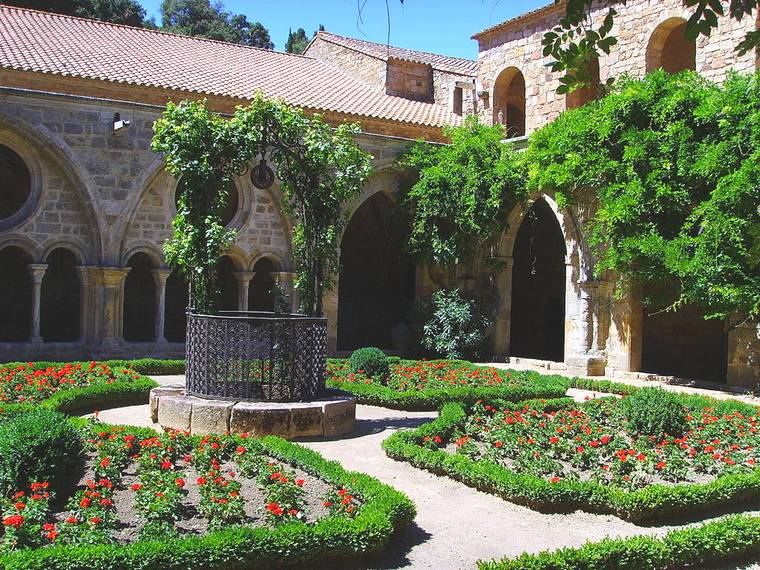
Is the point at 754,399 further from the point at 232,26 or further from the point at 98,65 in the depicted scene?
the point at 232,26

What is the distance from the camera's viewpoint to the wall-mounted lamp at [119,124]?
13148 millimetres

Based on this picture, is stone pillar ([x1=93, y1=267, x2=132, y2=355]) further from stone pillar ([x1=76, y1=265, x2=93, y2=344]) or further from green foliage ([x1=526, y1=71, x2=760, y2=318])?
green foliage ([x1=526, y1=71, x2=760, y2=318])

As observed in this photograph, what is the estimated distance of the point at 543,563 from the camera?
165 inches

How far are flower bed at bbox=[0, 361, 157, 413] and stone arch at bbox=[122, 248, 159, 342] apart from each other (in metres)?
6.62

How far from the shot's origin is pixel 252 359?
25.0 feet

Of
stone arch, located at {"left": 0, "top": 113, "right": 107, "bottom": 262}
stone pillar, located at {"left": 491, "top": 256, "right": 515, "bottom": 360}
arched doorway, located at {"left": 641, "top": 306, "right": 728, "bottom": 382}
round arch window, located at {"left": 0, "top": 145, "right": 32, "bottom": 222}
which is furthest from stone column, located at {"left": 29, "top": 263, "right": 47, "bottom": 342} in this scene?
arched doorway, located at {"left": 641, "top": 306, "right": 728, "bottom": 382}

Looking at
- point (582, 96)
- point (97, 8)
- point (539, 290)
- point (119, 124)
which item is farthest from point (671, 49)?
point (97, 8)

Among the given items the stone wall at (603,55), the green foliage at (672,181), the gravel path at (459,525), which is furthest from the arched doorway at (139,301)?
the gravel path at (459,525)

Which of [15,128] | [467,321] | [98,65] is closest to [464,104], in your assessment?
[467,321]

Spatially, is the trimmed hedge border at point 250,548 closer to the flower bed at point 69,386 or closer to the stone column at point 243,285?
the flower bed at point 69,386

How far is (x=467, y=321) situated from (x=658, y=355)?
5075 millimetres

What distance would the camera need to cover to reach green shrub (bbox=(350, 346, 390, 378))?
37.3 feet

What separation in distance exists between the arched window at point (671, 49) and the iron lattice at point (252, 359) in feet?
31.9

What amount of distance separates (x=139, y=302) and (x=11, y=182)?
3610 millimetres
